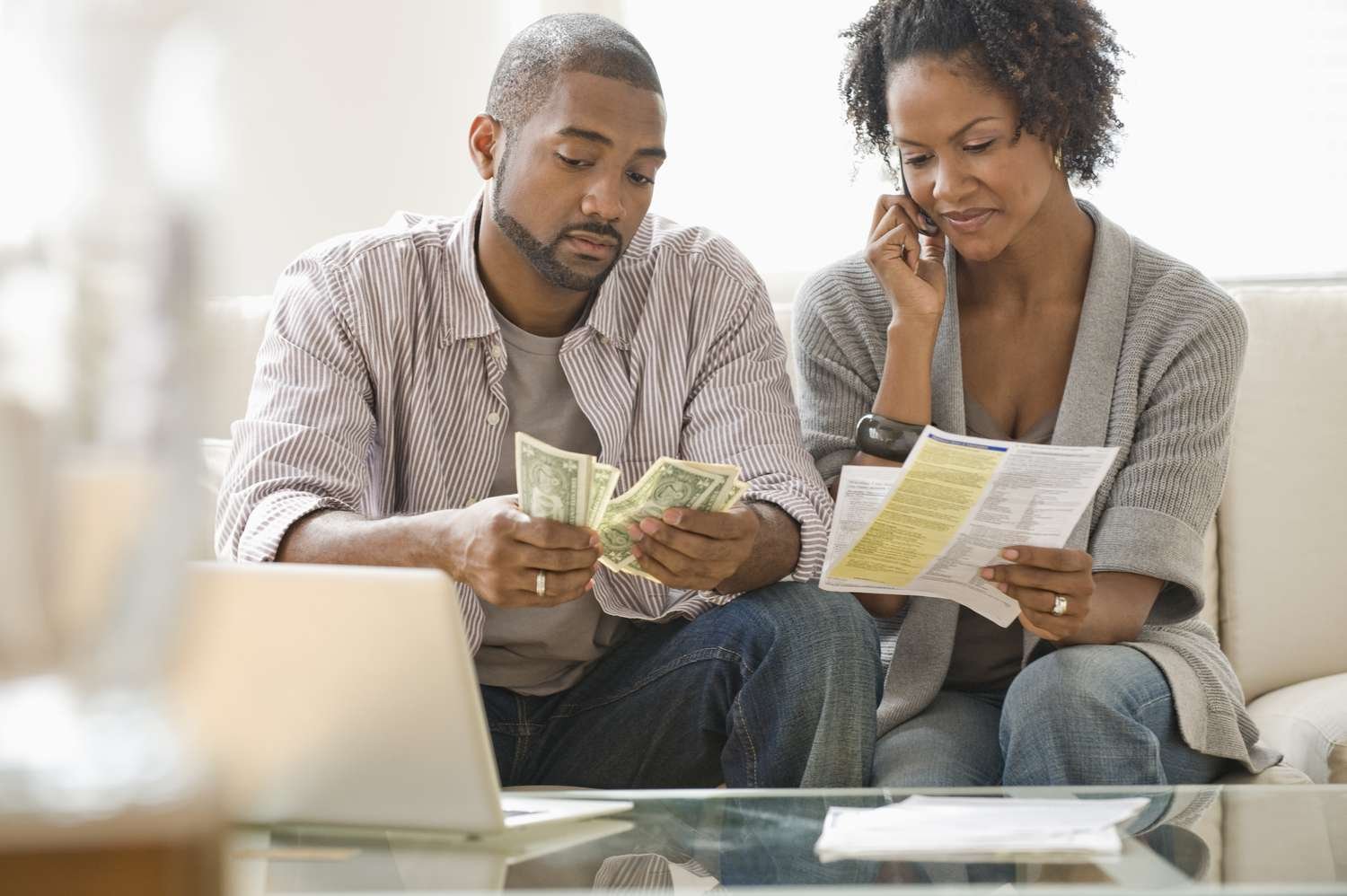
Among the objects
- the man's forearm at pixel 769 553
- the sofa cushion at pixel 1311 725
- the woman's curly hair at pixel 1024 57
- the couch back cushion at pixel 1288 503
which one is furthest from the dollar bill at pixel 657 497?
the couch back cushion at pixel 1288 503

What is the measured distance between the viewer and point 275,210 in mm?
3271

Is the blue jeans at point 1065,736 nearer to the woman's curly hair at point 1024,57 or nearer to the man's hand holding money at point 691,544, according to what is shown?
the man's hand holding money at point 691,544

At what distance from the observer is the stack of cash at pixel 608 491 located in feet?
5.23

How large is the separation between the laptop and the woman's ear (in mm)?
1307

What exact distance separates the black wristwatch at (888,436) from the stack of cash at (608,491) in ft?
1.21

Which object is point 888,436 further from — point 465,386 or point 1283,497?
point 1283,497

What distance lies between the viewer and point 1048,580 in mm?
1816

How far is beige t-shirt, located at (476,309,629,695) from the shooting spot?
1.99m

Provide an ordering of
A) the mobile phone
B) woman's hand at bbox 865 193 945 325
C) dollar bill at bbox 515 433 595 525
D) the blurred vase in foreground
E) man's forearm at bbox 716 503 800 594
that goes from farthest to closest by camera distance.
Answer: the mobile phone < woman's hand at bbox 865 193 945 325 < man's forearm at bbox 716 503 800 594 < dollar bill at bbox 515 433 595 525 < the blurred vase in foreground

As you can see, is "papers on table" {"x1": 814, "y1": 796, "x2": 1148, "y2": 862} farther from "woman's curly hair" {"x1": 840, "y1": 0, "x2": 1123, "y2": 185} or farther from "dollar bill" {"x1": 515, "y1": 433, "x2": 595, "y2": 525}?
"woman's curly hair" {"x1": 840, "y1": 0, "x2": 1123, "y2": 185}

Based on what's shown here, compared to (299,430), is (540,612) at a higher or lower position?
lower

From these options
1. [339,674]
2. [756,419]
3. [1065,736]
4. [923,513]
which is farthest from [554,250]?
[339,674]

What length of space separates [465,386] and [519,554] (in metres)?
0.47

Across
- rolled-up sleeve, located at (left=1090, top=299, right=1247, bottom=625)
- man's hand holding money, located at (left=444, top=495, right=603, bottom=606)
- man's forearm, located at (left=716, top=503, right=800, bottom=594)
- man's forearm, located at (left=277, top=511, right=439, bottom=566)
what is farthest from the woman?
man's forearm, located at (left=277, top=511, right=439, bottom=566)
